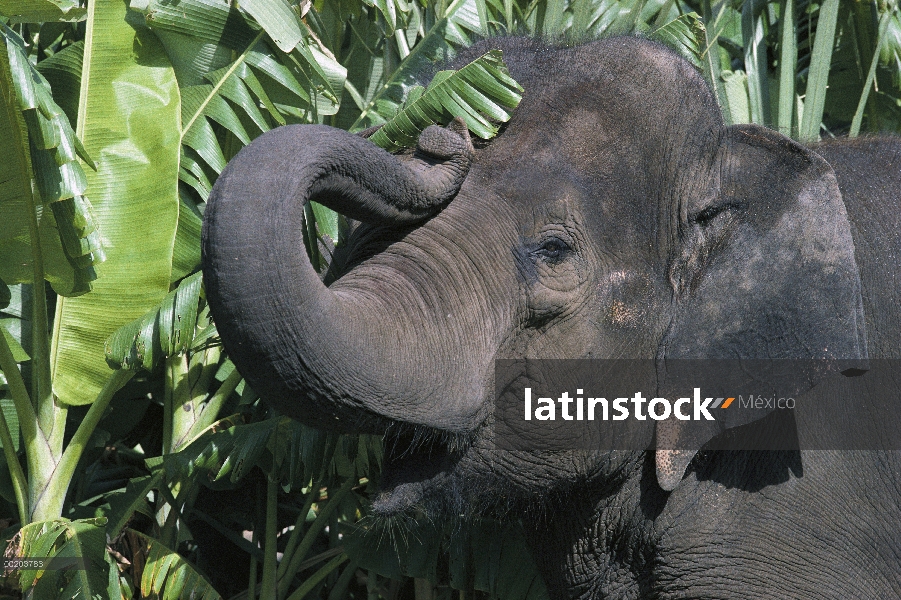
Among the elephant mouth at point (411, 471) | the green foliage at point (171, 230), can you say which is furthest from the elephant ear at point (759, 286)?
the green foliage at point (171, 230)

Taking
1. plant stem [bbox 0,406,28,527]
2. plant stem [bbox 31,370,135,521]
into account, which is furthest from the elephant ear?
plant stem [bbox 0,406,28,527]

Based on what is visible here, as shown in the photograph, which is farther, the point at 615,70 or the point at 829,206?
the point at 615,70

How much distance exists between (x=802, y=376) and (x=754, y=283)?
218mm

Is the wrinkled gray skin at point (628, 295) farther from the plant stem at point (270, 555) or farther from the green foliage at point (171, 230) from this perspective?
the plant stem at point (270, 555)

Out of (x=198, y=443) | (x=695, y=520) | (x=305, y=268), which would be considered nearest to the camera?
(x=305, y=268)

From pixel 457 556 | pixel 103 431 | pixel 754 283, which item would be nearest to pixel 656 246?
pixel 754 283

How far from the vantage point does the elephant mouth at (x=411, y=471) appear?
6.47ft

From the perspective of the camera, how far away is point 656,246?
2070 mm

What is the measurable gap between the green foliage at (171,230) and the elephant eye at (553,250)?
70cm

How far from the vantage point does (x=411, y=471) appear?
2012 mm

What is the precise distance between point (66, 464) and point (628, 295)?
207 centimetres

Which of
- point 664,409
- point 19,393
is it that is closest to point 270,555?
point 19,393

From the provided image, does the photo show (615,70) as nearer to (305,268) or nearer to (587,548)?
(305,268)

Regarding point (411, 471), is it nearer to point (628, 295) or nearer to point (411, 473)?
point (411, 473)
